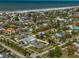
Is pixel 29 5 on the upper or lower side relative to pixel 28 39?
lower

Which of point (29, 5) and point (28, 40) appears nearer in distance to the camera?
point (28, 40)

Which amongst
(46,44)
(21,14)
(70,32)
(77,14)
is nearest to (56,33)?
(70,32)

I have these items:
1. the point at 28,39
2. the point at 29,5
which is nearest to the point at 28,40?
the point at 28,39

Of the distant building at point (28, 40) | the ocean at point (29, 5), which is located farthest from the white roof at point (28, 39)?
the ocean at point (29, 5)

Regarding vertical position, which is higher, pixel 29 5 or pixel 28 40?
pixel 28 40

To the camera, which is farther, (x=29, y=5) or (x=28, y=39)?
(x=29, y=5)

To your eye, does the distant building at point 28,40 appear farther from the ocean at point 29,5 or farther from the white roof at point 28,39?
the ocean at point 29,5

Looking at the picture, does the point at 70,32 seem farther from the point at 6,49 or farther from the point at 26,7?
the point at 26,7

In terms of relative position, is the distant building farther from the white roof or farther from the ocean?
the ocean

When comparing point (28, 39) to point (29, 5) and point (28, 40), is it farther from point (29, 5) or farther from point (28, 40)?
point (29, 5)

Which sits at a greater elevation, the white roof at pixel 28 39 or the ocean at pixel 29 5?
the white roof at pixel 28 39

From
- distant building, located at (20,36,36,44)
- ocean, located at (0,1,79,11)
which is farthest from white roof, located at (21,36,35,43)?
ocean, located at (0,1,79,11)
